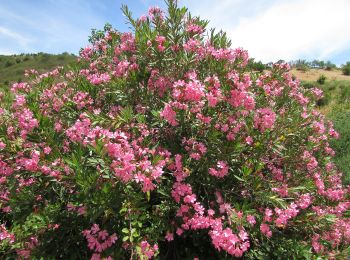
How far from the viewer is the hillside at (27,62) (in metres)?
44.2

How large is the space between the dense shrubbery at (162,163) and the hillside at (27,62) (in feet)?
140

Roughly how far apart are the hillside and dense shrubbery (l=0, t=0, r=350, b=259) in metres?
42.6

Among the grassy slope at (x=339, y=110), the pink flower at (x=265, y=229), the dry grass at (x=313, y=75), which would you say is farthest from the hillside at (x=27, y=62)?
the pink flower at (x=265, y=229)

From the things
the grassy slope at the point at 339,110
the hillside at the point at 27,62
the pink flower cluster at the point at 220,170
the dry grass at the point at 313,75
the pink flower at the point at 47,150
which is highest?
the hillside at the point at 27,62

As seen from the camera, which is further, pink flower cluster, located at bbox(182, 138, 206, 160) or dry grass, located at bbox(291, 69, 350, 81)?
dry grass, located at bbox(291, 69, 350, 81)

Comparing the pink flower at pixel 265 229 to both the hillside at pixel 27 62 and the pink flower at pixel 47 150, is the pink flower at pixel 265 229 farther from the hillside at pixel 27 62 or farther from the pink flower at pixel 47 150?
the hillside at pixel 27 62

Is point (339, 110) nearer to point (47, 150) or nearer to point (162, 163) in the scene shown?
point (162, 163)

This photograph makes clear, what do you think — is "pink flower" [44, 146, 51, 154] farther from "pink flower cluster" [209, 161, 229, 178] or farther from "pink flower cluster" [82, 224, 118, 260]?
"pink flower cluster" [209, 161, 229, 178]

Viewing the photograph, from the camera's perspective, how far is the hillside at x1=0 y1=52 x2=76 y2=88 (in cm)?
4425

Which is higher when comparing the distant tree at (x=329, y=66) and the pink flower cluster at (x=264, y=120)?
the distant tree at (x=329, y=66)

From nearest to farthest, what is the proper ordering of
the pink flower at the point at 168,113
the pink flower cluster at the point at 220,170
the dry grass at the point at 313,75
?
the pink flower at the point at 168,113 < the pink flower cluster at the point at 220,170 < the dry grass at the point at 313,75

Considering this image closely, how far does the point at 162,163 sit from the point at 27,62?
53.9 meters

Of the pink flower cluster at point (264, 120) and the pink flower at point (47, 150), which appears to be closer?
the pink flower at point (47, 150)

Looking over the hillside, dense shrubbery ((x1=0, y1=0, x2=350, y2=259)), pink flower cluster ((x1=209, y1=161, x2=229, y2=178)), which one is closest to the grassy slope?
dense shrubbery ((x1=0, y1=0, x2=350, y2=259))
